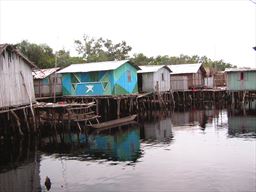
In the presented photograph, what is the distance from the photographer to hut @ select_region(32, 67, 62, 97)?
35.1m

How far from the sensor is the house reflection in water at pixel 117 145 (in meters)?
19.7

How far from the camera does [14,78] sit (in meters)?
24.0

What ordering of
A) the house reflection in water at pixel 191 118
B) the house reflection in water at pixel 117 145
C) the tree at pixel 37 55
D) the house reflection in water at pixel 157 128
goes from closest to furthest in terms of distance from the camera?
the house reflection in water at pixel 117 145, the house reflection in water at pixel 157 128, the house reflection in water at pixel 191 118, the tree at pixel 37 55

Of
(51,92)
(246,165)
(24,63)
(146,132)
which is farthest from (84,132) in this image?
(246,165)

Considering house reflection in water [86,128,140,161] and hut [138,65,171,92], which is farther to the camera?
hut [138,65,171,92]

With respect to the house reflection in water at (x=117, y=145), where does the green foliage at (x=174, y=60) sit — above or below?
above

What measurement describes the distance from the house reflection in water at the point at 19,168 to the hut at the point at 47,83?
12.7m

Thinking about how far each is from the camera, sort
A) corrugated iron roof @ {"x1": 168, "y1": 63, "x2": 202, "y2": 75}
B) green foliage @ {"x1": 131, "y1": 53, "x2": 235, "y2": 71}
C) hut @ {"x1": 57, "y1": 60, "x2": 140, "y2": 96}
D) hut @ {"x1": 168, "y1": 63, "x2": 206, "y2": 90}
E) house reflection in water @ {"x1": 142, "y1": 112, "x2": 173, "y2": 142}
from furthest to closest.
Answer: green foliage @ {"x1": 131, "y1": 53, "x2": 235, "y2": 71}, corrugated iron roof @ {"x1": 168, "y1": 63, "x2": 202, "y2": 75}, hut @ {"x1": 168, "y1": 63, "x2": 206, "y2": 90}, hut @ {"x1": 57, "y1": 60, "x2": 140, "y2": 96}, house reflection in water @ {"x1": 142, "y1": 112, "x2": 173, "y2": 142}

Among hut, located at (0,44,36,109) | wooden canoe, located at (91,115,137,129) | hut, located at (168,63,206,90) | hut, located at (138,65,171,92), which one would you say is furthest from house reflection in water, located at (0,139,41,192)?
hut, located at (168,63,206,90)

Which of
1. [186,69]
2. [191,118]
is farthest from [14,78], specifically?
[186,69]

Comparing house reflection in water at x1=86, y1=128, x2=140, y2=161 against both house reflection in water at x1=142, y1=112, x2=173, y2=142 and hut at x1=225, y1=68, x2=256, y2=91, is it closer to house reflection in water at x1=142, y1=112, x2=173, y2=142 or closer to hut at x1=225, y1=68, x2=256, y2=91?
house reflection in water at x1=142, y1=112, x2=173, y2=142

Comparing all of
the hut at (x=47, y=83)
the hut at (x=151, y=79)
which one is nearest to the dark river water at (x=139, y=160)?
the hut at (x=47, y=83)

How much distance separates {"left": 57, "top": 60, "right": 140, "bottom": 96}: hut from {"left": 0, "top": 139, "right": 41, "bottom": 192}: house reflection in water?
11986 millimetres

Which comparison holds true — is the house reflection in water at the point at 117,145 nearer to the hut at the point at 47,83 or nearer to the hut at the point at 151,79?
the hut at the point at 47,83
